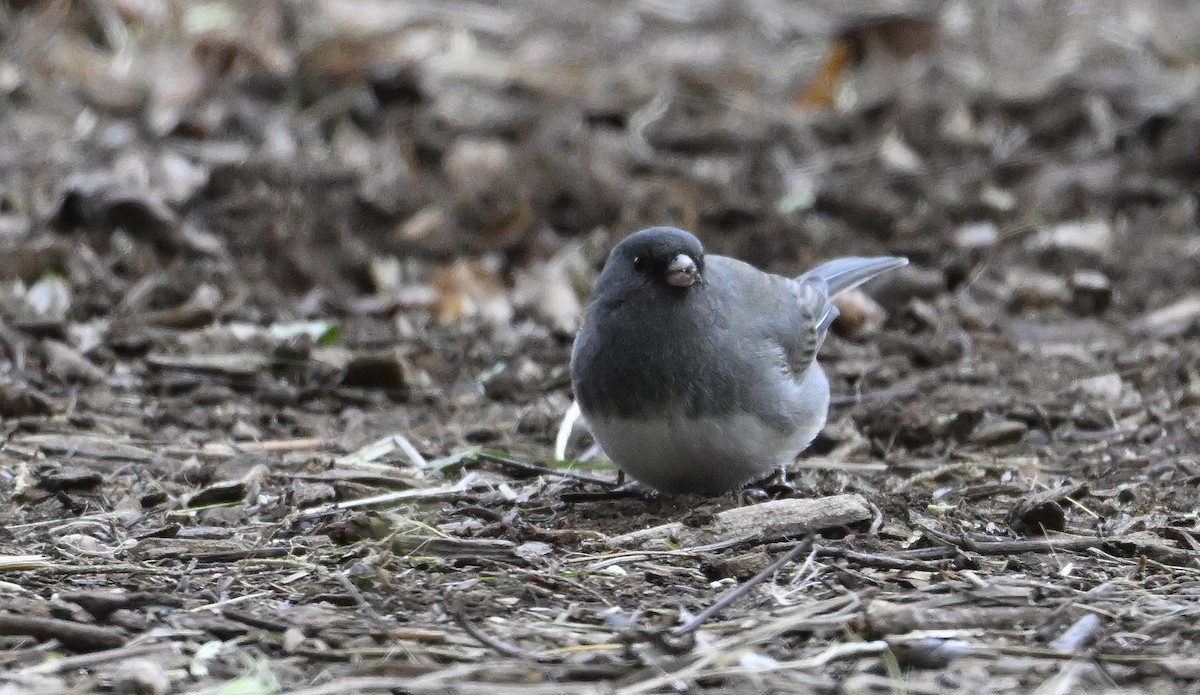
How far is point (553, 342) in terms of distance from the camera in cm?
522

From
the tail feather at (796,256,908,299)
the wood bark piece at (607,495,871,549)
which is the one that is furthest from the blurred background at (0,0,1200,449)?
the wood bark piece at (607,495,871,549)

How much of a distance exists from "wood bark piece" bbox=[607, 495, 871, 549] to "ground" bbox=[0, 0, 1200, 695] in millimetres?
12

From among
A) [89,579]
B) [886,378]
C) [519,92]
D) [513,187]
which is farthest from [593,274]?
[89,579]

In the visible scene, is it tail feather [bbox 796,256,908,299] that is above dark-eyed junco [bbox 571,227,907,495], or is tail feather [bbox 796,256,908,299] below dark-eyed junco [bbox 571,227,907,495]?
above

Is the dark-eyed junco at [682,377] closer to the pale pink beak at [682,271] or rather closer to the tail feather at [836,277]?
the pale pink beak at [682,271]

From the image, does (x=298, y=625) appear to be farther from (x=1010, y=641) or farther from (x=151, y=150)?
(x=151, y=150)

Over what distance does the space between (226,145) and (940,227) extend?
9.78ft

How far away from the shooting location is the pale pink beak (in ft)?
11.5

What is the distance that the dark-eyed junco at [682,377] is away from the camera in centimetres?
346

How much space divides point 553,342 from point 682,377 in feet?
5.90

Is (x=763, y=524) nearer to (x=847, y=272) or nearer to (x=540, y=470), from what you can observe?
(x=540, y=470)

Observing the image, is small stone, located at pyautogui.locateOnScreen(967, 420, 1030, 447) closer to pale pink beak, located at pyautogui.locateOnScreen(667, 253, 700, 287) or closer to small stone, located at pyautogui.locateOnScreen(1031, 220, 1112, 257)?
pale pink beak, located at pyautogui.locateOnScreen(667, 253, 700, 287)

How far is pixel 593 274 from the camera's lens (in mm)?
5832

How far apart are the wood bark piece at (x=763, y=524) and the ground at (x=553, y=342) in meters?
0.01
